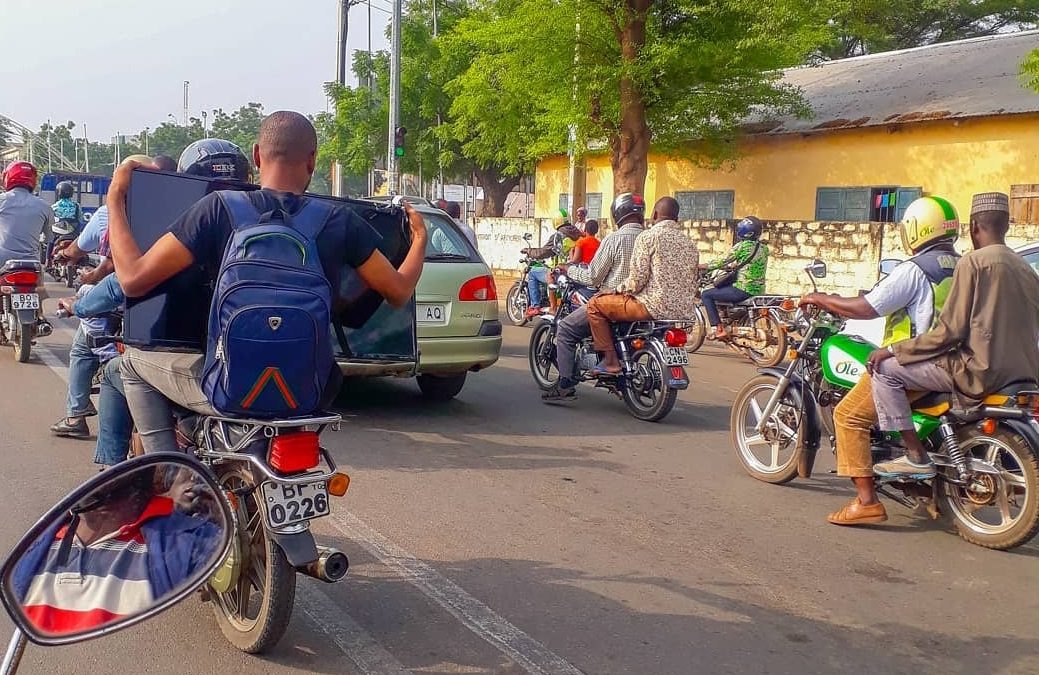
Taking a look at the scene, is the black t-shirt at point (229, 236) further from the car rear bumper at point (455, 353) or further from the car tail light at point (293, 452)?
the car rear bumper at point (455, 353)

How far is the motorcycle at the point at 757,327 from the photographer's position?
11664 mm

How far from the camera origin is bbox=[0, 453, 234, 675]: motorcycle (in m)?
2.51

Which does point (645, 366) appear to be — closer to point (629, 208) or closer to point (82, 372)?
point (629, 208)

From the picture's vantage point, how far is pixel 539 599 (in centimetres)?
427

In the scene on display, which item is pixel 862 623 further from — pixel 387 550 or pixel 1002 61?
pixel 1002 61

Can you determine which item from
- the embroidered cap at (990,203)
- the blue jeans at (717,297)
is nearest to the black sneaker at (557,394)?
the blue jeans at (717,297)

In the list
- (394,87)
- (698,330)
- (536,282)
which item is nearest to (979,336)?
(698,330)

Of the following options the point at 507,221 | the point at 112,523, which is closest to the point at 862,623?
the point at 112,523

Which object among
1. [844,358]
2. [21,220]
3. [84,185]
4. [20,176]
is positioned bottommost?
[844,358]

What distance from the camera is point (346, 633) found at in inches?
151

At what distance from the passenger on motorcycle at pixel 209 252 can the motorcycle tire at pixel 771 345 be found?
854 cm

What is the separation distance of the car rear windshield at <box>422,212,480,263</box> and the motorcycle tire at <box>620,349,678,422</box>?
163 cm

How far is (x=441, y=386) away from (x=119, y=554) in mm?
5992

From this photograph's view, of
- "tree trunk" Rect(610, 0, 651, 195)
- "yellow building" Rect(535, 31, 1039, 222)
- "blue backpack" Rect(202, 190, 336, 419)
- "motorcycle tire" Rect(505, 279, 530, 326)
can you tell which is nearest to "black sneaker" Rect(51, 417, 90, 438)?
"blue backpack" Rect(202, 190, 336, 419)
